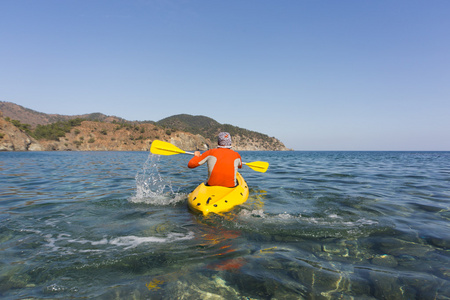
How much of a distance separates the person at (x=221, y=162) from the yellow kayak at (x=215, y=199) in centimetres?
23

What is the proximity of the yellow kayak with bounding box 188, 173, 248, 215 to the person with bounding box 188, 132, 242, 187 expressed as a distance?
0.23 metres

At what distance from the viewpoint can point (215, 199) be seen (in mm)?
6023

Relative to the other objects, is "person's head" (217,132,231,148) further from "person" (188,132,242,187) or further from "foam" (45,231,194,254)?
"foam" (45,231,194,254)

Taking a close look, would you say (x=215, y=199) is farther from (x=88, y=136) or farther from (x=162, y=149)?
(x=88, y=136)

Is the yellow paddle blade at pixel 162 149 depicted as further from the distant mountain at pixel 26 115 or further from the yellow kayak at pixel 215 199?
the distant mountain at pixel 26 115

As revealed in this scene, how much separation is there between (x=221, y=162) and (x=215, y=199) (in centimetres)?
107

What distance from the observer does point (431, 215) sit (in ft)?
18.8

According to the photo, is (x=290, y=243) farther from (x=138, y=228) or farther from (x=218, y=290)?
(x=138, y=228)

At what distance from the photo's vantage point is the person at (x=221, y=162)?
6492 mm

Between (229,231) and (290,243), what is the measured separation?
1191mm

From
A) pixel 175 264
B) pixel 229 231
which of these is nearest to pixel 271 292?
pixel 175 264

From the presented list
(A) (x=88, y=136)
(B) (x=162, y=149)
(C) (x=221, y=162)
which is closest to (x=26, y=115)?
(A) (x=88, y=136)


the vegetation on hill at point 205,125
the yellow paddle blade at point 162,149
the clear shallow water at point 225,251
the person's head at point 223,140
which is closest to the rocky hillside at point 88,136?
the vegetation on hill at point 205,125

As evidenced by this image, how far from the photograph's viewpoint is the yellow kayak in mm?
5816
